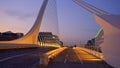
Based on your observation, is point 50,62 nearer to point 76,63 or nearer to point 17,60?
point 76,63

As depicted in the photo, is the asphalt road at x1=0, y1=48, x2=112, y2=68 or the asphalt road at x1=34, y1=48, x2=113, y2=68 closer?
the asphalt road at x1=0, y1=48, x2=112, y2=68

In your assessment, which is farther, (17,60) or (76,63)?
(17,60)

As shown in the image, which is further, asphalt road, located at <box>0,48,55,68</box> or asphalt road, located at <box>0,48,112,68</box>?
asphalt road, located at <box>0,48,112,68</box>

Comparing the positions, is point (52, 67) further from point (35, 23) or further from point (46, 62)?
point (35, 23)

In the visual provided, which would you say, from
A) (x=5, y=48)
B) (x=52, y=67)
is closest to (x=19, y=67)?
(x=52, y=67)

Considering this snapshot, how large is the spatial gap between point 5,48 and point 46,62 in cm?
2438

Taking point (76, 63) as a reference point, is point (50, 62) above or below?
above

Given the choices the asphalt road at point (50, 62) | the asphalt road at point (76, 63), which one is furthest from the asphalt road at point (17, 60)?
the asphalt road at point (76, 63)

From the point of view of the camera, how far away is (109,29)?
75.3 ft

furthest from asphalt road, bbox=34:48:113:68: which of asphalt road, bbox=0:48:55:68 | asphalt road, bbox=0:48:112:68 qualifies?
asphalt road, bbox=0:48:55:68

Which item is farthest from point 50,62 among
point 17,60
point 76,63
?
point 17,60

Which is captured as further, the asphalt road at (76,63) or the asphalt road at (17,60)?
the asphalt road at (76,63)

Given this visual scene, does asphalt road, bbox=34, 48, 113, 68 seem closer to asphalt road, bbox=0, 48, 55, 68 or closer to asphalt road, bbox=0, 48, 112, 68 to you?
asphalt road, bbox=0, 48, 112, 68

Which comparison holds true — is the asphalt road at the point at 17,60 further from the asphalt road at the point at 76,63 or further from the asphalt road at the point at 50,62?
the asphalt road at the point at 76,63
